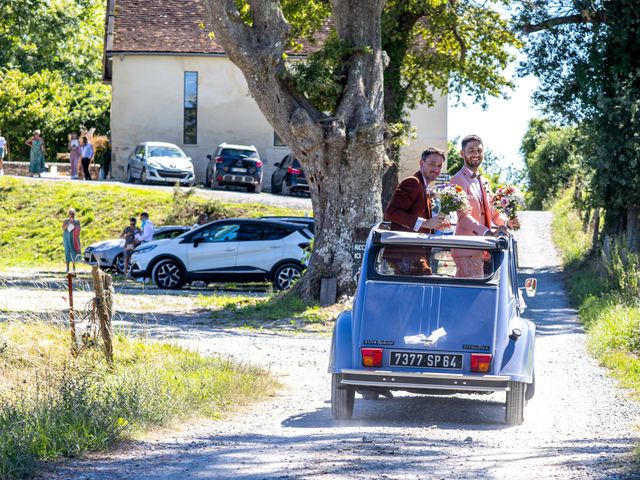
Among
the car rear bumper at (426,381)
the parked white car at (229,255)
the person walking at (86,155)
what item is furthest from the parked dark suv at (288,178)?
the car rear bumper at (426,381)

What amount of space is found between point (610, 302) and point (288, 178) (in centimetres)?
2405

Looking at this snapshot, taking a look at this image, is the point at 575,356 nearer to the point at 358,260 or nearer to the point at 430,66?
the point at 358,260

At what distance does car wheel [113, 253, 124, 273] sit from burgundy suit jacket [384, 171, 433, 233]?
2105cm

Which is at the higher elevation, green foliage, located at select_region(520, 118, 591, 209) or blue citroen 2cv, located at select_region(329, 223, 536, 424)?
green foliage, located at select_region(520, 118, 591, 209)

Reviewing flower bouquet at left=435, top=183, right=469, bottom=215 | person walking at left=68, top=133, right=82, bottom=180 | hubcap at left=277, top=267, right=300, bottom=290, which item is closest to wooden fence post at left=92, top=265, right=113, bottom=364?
flower bouquet at left=435, top=183, right=469, bottom=215

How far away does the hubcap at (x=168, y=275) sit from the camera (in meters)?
27.2

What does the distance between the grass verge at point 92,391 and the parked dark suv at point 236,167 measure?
95.0 feet

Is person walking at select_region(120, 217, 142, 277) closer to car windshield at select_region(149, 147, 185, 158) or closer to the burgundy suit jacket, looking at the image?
car windshield at select_region(149, 147, 185, 158)

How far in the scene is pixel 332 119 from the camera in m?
20.6

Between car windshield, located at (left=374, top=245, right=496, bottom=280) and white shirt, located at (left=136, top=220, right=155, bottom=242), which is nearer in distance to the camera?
car windshield, located at (left=374, top=245, right=496, bottom=280)

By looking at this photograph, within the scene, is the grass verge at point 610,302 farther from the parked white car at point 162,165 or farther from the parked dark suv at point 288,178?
the parked white car at point 162,165

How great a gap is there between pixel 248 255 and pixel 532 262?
374 inches

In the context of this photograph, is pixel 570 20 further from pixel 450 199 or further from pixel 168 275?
pixel 450 199

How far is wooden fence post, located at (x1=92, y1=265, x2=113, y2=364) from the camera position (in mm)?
11477
